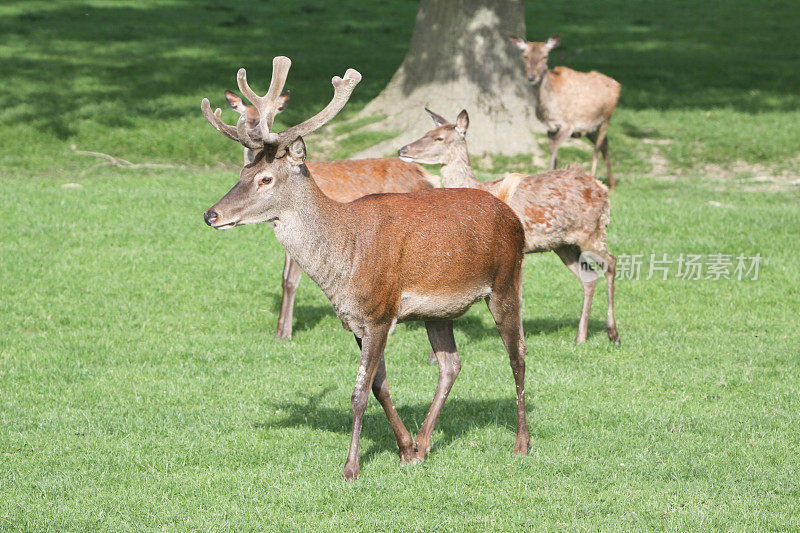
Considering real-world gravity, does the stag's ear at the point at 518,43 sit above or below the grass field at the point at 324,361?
above

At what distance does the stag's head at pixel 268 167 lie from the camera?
6.41 meters

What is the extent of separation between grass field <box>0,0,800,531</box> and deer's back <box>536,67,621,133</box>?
1021mm

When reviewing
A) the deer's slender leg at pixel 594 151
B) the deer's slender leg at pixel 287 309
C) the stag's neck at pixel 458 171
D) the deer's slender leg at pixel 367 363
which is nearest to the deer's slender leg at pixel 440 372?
the deer's slender leg at pixel 367 363

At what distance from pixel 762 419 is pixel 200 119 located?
45.0 ft

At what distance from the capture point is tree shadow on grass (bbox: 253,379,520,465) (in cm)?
777

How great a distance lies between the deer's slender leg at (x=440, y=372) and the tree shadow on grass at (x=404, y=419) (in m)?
0.21

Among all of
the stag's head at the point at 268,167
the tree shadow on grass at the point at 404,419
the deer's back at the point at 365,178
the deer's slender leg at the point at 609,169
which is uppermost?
the stag's head at the point at 268,167

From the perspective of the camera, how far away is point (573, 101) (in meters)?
17.1

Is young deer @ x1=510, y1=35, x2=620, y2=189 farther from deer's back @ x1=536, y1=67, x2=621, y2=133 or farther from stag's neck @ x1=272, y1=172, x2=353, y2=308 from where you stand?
stag's neck @ x1=272, y1=172, x2=353, y2=308

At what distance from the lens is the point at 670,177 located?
17891 millimetres

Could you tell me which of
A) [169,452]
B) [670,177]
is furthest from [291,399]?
→ [670,177]

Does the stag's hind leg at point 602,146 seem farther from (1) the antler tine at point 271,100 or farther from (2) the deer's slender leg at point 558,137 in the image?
(1) the antler tine at point 271,100

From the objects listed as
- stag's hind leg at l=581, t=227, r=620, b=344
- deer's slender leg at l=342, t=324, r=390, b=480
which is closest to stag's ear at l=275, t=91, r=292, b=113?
deer's slender leg at l=342, t=324, r=390, b=480

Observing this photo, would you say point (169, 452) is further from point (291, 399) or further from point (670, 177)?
point (670, 177)
